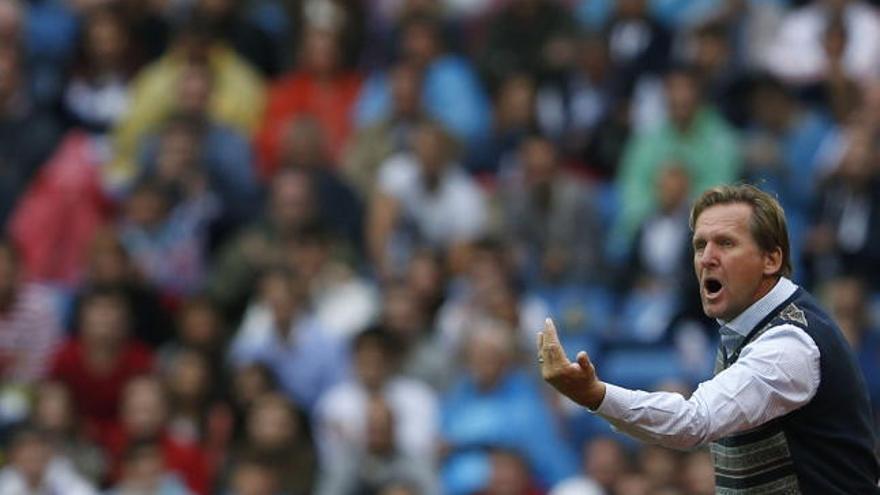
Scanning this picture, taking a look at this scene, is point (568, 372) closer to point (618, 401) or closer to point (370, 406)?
point (618, 401)

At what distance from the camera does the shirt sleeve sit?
4.71m

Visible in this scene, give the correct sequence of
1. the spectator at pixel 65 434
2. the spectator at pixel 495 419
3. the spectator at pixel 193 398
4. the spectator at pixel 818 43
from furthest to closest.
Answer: the spectator at pixel 818 43, the spectator at pixel 193 398, the spectator at pixel 65 434, the spectator at pixel 495 419

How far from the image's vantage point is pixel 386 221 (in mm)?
11742

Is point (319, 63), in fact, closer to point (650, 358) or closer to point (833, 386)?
point (650, 358)

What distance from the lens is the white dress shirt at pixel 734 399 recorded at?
4.71 metres

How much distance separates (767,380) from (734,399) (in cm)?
11

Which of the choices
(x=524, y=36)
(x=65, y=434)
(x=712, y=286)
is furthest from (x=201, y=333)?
(x=712, y=286)

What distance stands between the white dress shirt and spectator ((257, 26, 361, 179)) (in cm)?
805

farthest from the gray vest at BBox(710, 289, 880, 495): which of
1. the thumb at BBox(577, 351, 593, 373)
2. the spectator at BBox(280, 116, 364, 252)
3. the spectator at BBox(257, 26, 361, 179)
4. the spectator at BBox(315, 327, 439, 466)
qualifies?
the spectator at BBox(257, 26, 361, 179)

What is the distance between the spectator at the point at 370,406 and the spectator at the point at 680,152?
1.88 metres

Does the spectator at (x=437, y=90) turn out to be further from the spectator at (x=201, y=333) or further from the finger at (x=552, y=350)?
the finger at (x=552, y=350)

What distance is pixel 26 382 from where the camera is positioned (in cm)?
1080

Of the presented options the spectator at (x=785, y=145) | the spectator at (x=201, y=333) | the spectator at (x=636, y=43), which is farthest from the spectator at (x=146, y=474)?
the spectator at (x=636, y=43)

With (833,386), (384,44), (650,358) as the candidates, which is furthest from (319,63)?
(833,386)
